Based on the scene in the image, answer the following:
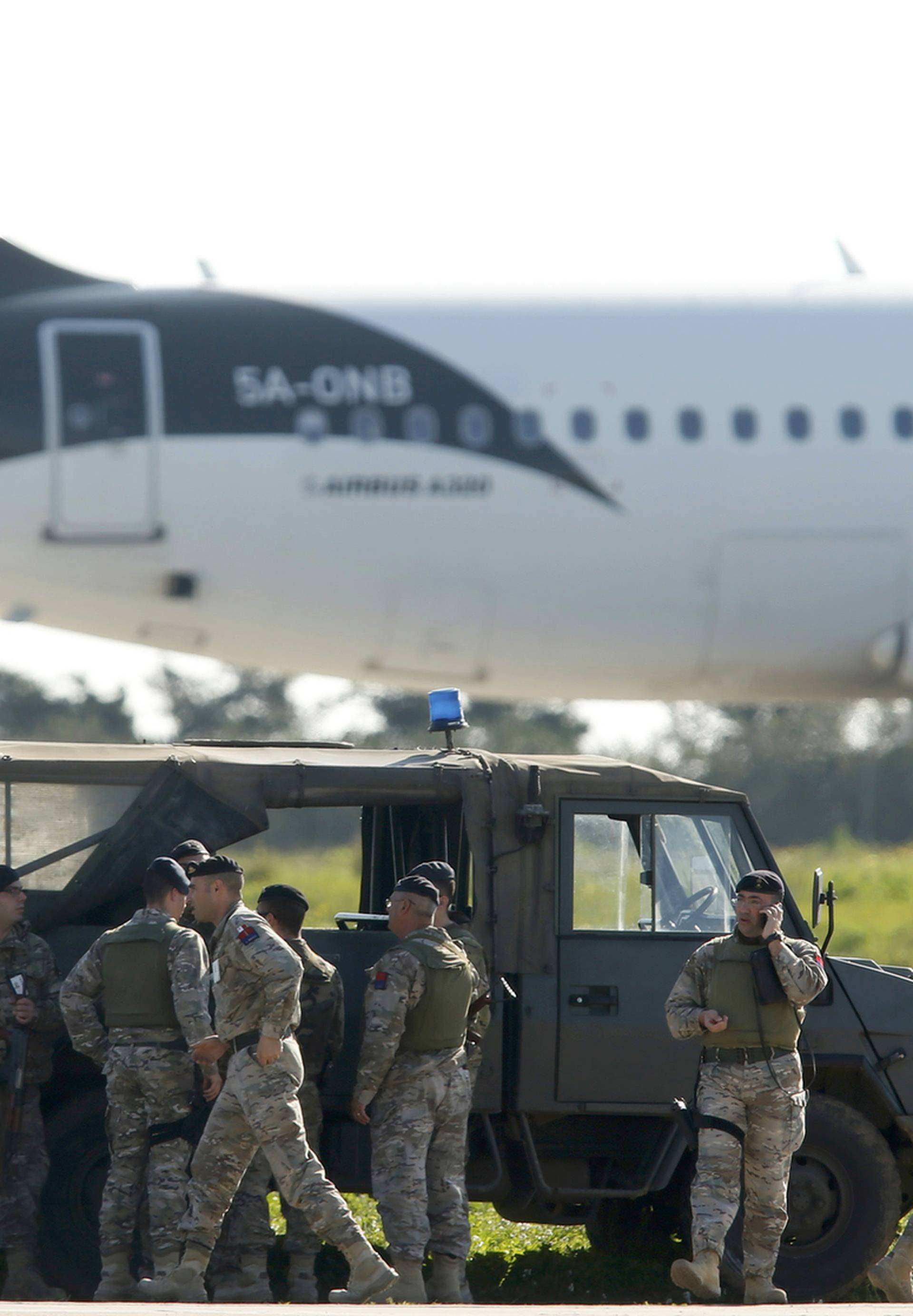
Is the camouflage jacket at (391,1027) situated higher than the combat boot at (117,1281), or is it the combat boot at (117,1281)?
the camouflage jacket at (391,1027)

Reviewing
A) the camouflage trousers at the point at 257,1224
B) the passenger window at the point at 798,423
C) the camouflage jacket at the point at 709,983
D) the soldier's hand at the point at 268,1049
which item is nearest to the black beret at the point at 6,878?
the soldier's hand at the point at 268,1049

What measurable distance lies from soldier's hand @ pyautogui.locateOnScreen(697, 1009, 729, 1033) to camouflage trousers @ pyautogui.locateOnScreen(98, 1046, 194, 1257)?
1954mm

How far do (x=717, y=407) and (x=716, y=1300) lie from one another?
769 cm

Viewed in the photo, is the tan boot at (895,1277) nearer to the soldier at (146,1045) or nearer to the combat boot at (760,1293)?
the combat boot at (760,1293)

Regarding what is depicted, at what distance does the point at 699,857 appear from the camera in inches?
316

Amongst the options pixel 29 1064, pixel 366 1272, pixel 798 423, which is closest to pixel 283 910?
pixel 29 1064

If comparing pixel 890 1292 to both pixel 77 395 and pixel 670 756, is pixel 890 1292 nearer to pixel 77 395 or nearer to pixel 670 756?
pixel 77 395

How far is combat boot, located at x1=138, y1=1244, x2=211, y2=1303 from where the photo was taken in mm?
6609

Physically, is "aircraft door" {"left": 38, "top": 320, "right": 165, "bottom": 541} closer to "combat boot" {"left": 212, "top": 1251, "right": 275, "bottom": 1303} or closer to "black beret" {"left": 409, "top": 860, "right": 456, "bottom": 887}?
"black beret" {"left": 409, "top": 860, "right": 456, "bottom": 887}

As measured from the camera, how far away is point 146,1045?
7059mm

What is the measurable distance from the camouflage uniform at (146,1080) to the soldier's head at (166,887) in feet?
0.12

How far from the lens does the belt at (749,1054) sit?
23.8 feet

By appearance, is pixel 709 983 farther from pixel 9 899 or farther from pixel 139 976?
pixel 9 899

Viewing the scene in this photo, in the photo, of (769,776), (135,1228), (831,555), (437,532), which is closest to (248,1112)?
(135,1228)
